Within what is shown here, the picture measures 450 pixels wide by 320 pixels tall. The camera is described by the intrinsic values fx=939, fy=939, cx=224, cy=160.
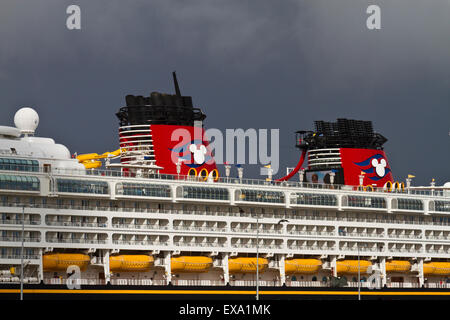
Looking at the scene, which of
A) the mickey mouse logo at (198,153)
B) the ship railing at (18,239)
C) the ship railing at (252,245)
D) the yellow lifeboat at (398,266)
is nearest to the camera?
the ship railing at (18,239)

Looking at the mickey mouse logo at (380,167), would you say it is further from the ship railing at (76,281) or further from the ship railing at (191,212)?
the ship railing at (76,281)

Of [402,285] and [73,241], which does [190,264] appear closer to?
[73,241]

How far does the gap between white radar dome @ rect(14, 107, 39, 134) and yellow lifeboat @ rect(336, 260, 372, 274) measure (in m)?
36.7

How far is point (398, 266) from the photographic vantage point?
4232 inches

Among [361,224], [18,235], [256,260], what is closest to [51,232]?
[18,235]

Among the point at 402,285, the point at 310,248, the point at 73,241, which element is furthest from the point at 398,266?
the point at 73,241

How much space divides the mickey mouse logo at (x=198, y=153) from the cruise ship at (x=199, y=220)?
15 centimetres

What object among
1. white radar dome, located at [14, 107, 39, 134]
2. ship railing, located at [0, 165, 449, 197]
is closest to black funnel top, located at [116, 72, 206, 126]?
ship railing, located at [0, 165, 449, 197]

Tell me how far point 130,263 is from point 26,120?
1684 centimetres

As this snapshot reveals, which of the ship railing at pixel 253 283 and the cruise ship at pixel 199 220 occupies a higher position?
the cruise ship at pixel 199 220

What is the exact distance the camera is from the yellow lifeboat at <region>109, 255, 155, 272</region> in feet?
293

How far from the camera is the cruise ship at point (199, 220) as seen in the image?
281 feet

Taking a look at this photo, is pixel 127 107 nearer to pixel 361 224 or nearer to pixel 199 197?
pixel 199 197

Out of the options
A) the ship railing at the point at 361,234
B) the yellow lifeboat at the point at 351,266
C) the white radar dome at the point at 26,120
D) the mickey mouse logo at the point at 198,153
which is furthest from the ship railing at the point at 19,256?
the ship railing at the point at 361,234
